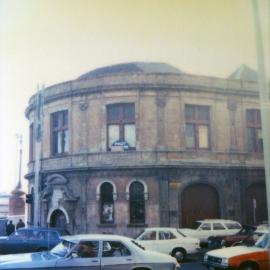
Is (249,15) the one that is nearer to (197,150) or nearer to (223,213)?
(197,150)

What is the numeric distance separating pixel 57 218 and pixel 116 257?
13172 mm

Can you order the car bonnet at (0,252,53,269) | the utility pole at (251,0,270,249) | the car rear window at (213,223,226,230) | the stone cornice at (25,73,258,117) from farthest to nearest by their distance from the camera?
1. the stone cornice at (25,73,258,117)
2. the car rear window at (213,223,226,230)
3. the car bonnet at (0,252,53,269)
4. the utility pole at (251,0,270,249)

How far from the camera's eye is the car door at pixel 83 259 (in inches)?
360

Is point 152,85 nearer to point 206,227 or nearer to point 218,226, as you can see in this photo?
point 206,227

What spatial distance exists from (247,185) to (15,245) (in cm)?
1215

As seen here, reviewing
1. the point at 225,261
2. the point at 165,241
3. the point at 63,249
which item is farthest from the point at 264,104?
the point at 165,241

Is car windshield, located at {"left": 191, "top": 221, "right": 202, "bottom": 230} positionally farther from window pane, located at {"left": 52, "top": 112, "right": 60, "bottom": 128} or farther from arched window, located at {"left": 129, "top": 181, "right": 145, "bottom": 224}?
window pane, located at {"left": 52, "top": 112, "right": 60, "bottom": 128}

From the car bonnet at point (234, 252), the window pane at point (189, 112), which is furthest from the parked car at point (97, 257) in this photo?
the window pane at point (189, 112)

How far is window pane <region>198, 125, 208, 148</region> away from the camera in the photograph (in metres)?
21.6

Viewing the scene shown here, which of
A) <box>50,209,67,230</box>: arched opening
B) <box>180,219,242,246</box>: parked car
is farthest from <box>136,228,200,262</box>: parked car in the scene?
<box>50,209,67,230</box>: arched opening

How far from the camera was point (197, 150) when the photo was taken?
21375mm

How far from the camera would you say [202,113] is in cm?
2189

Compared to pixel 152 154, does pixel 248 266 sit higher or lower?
lower

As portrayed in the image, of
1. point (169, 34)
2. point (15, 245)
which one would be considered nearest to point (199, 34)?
point (169, 34)
